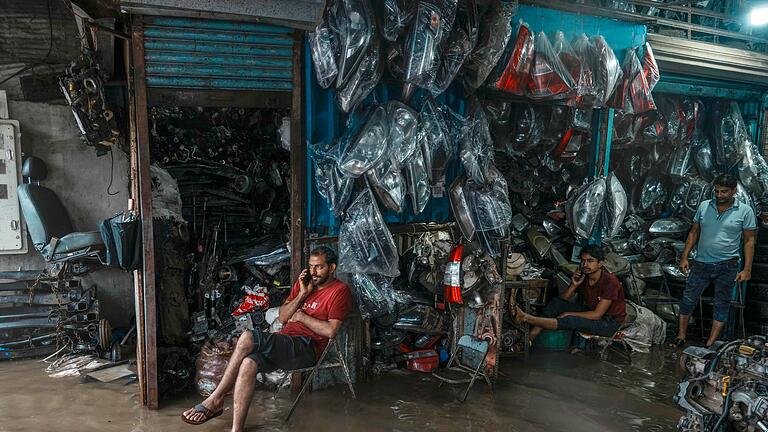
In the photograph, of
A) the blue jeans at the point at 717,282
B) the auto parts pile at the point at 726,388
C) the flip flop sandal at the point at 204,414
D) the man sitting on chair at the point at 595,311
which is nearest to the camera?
the auto parts pile at the point at 726,388

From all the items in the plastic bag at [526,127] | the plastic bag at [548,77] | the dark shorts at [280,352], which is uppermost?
the plastic bag at [548,77]

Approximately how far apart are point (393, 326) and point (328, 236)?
115 centimetres

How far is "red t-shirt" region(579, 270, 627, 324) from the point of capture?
5652 mm

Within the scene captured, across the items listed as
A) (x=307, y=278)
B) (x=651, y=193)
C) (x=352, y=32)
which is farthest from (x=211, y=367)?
(x=651, y=193)

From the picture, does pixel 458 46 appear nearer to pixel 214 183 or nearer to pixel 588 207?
pixel 588 207

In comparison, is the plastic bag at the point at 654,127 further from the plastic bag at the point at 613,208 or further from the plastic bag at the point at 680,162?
the plastic bag at the point at 613,208

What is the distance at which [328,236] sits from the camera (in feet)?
15.6

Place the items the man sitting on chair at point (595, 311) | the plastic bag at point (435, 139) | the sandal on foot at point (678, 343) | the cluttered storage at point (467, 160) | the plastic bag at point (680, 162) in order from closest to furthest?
the cluttered storage at point (467, 160), the plastic bag at point (435, 139), the man sitting on chair at point (595, 311), the sandal on foot at point (678, 343), the plastic bag at point (680, 162)

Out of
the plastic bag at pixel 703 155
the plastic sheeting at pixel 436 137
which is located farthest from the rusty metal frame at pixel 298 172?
the plastic bag at pixel 703 155

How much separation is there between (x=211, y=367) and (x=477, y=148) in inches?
124

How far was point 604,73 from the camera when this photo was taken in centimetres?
538

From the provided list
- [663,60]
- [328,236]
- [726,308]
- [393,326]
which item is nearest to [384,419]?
[393,326]

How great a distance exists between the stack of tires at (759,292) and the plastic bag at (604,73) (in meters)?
3.03

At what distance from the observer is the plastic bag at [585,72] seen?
5.22m
